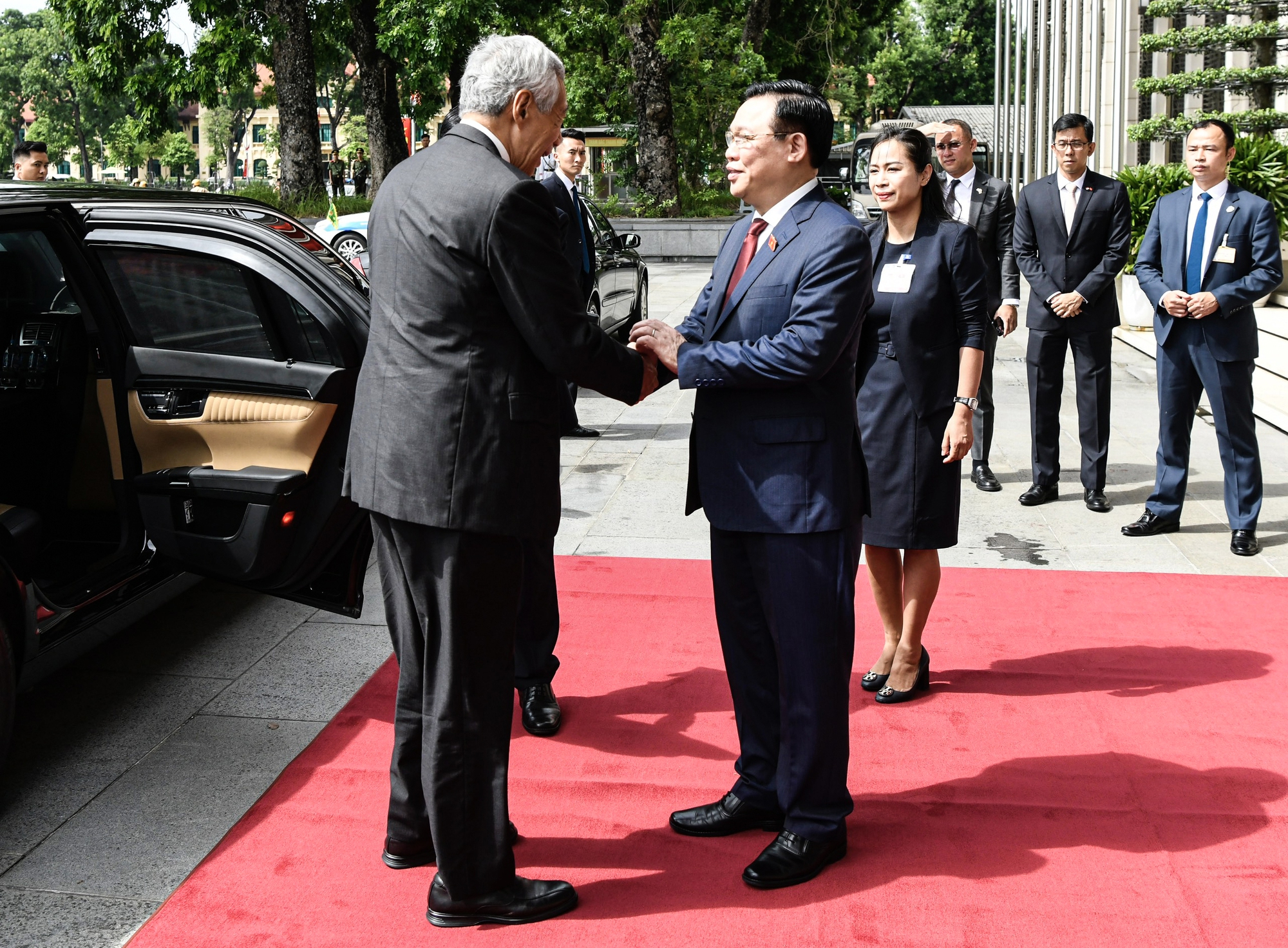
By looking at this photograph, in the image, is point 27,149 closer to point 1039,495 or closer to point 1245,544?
point 1039,495

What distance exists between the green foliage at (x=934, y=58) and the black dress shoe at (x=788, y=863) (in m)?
59.4

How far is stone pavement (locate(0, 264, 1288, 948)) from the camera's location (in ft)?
10.8

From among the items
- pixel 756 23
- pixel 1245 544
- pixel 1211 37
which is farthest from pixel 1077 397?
pixel 756 23

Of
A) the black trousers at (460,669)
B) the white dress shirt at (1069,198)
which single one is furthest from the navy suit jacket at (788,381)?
the white dress shirt at (1069,198)

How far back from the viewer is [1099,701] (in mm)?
4277

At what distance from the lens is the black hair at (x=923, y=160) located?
14.0 ft

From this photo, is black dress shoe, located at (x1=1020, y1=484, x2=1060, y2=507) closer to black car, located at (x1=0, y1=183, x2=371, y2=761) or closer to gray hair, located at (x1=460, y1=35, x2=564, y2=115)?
black car, located at (x1=0, y1=183, x2=371, y2=761)

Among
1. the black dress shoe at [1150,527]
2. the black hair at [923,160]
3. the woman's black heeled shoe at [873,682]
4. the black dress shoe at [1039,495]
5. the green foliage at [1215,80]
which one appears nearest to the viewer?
the black hair at [923,160]

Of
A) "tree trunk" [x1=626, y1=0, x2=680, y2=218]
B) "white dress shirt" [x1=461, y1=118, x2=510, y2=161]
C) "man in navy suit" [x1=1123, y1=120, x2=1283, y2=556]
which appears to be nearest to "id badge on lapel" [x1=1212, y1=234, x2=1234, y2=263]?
"man in navy suit" [x1=1123, y1=120, x2=1283, y2=556]

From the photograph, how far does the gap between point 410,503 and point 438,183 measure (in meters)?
0.70

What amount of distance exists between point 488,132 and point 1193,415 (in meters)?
4.63

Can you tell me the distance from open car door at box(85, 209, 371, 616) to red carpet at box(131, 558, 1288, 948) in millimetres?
648

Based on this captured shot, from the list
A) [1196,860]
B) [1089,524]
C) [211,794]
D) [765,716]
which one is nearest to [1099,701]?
[1196,860]

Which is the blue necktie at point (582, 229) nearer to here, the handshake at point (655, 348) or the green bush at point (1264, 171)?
the handshake at point (655, 348)
